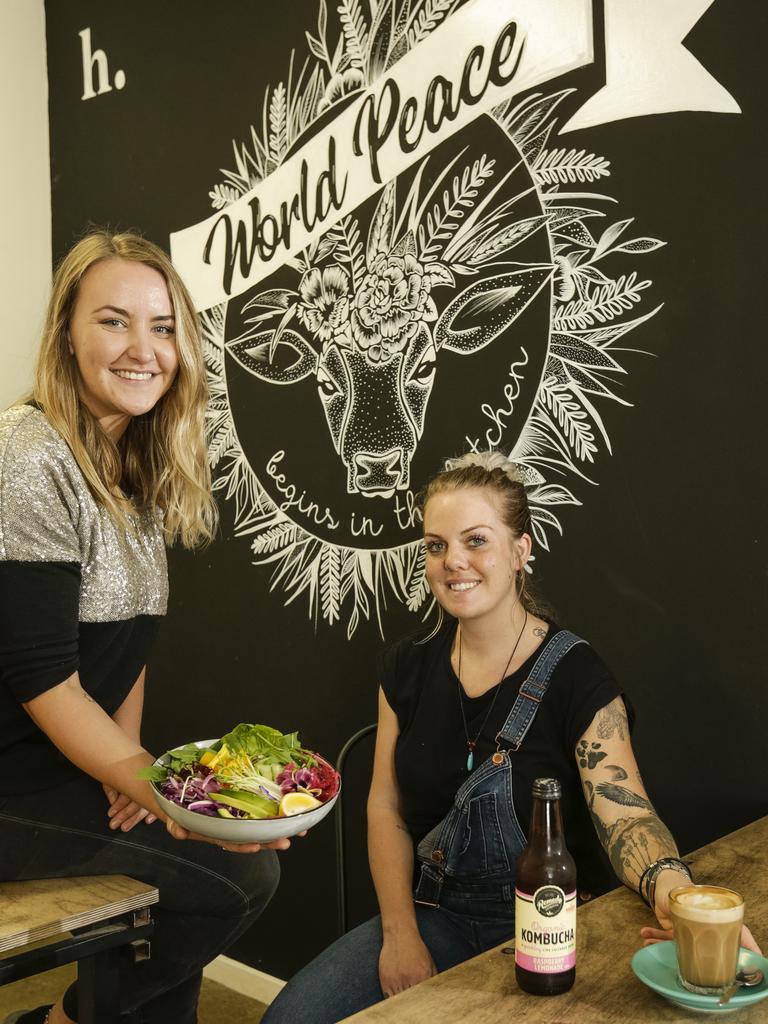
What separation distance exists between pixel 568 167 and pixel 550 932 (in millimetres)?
1654

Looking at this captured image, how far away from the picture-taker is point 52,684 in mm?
1675

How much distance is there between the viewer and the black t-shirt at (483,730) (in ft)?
5.66

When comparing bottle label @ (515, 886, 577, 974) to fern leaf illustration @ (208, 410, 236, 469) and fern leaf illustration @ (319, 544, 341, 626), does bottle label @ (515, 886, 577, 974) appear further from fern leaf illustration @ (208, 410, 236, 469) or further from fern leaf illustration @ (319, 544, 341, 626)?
fern leaf illustration @ (208, 410, 236, 469)

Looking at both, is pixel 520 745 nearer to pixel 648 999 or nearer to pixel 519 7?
pixel 648 999

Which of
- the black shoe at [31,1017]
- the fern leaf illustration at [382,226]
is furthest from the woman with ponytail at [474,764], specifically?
the fern leaf illustration at [382,226]

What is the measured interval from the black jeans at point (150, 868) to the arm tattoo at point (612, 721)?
65cm

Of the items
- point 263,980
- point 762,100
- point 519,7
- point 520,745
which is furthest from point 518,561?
point 263,980

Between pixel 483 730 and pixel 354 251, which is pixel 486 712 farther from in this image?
pixel 354 251

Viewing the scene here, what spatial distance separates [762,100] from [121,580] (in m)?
1.46

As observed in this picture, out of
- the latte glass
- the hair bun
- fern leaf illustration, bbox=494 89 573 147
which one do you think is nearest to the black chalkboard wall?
fern leaf illustration, bbox=494 89 573 147

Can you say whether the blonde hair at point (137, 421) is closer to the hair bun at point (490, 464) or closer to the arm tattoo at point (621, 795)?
the hair bun at point (490, 464)

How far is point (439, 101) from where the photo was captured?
2471mm

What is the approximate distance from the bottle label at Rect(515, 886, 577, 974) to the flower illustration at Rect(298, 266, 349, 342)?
6.05 ft

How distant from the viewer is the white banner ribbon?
2098mm
